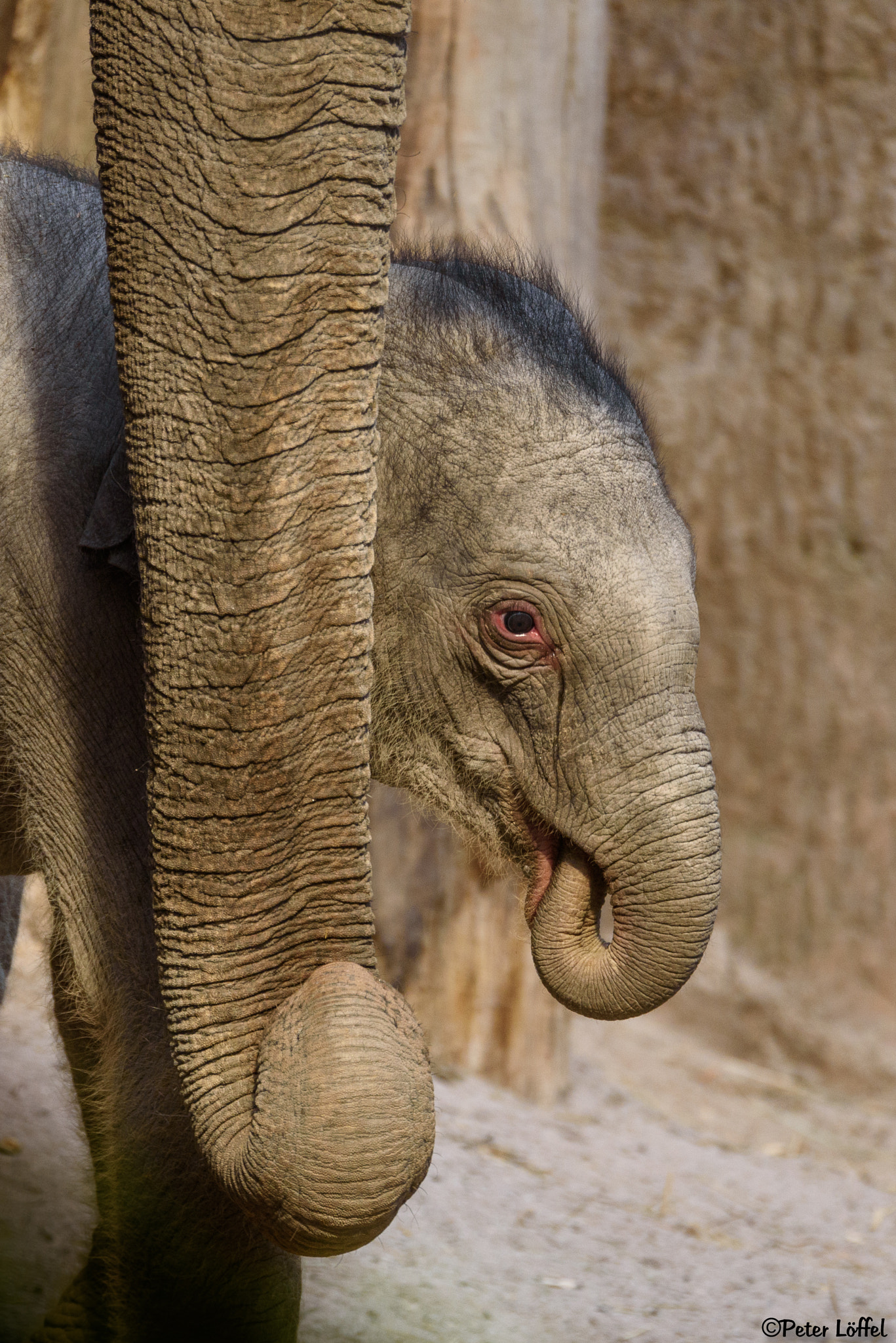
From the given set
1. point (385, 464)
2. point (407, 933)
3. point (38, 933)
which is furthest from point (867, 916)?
point (385, 464)

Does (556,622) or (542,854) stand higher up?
(556,622)

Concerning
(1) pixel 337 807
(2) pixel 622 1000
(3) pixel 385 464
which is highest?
(3) pixel 385 464

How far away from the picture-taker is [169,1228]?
245cm

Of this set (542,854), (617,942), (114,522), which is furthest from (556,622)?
(114,522)

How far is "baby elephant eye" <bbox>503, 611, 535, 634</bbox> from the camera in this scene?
2.56 metres

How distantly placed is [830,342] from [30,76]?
10.6 ft

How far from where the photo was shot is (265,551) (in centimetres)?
173

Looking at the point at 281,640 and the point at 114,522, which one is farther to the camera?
the point at 114,522

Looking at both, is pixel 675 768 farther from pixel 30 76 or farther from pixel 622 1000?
pixel 30 76

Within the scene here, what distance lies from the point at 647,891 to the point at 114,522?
109 centimetres

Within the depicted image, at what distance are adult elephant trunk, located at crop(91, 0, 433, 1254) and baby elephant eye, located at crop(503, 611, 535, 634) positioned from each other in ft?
2.48

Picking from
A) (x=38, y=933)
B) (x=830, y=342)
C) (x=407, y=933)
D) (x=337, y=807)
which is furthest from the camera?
(x=830, y=342)

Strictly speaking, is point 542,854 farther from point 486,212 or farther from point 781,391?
point 781,391

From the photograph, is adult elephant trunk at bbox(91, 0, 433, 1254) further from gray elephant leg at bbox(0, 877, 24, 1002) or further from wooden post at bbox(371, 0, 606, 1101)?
wooden post at bbox(371, 0, 606, 1101)
